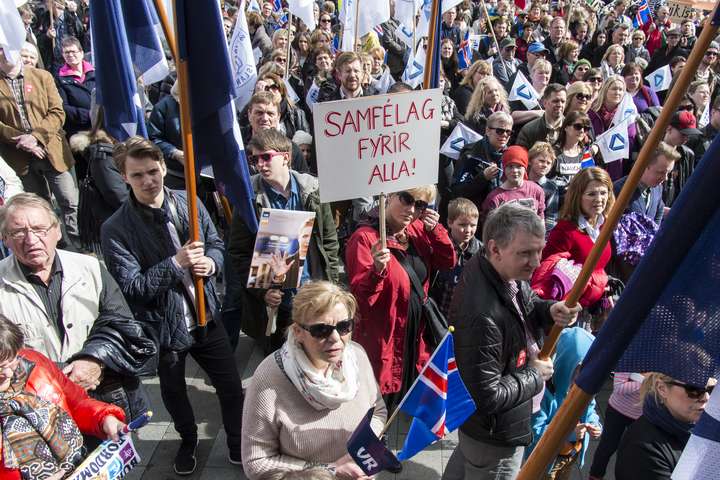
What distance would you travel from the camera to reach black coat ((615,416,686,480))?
2.36 meters

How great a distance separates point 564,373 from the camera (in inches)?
116

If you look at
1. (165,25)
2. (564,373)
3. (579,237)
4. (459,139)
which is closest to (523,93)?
(459,139)

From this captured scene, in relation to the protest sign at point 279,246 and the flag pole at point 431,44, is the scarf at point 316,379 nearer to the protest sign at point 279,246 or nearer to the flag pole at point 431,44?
the protest sign at point 279,246

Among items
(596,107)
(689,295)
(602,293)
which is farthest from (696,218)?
(596,107)

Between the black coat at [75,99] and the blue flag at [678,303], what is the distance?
6.25 metres

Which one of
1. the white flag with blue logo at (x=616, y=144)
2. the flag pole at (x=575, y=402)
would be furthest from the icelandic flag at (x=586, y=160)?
the flag pole at (x=575, y=402)

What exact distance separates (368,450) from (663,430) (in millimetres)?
1203

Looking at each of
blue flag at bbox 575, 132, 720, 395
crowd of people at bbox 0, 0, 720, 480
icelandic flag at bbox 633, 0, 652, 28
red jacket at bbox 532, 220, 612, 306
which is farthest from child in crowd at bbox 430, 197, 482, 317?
icelandic flag at bbox 633, 0, 652, 28

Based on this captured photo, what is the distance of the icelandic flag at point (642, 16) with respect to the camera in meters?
13.8

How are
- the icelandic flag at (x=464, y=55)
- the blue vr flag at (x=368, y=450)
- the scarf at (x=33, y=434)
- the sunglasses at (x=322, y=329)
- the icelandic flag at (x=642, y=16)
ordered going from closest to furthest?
the blue vr flag at (x=368, y=450) → the scarf at (x=33, y=434) → the sunglasses at (x=322, y=329) → the icelandic flag at (x=464, y=55) → the icelandic flag at (x=642, y=16)

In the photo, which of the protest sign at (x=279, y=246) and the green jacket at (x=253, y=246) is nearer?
the protest sign at (x=279, y=246)

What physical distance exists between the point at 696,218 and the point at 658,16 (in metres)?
16.2

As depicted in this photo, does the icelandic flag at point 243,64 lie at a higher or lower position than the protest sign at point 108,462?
higher

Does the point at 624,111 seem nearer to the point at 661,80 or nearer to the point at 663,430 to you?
the point at 661,80
